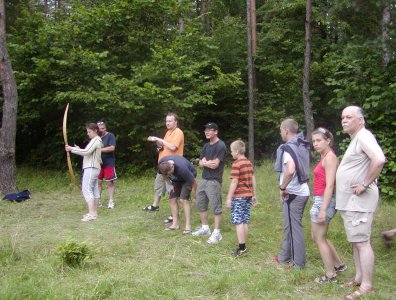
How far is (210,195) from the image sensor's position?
6.43 metres

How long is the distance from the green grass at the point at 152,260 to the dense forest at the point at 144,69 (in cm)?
481

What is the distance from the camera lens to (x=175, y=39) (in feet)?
47.5

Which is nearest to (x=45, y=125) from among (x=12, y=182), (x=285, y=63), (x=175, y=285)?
(x=12, y=182)

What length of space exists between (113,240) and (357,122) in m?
3.85

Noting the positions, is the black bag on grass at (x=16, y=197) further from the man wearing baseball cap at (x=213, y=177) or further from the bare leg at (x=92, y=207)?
the man wearing baseball cap at (x=213, y=177)

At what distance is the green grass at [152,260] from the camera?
14.6ft

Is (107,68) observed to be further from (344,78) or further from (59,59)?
(344,78)

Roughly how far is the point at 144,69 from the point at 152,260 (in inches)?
328

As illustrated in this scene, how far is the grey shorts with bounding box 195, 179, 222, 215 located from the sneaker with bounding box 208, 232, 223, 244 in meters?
0.31

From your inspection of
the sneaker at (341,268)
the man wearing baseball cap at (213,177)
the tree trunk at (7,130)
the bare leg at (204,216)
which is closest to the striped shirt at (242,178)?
the man wearing baseball cap at (213,177)

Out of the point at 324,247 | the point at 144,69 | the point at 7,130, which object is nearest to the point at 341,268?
the point at 324,247

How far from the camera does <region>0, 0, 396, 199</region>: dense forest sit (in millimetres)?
12938

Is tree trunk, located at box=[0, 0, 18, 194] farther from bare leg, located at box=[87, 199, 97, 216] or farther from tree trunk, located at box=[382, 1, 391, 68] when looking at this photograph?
tree trunk, located at box=[382, 1, 391, 68]

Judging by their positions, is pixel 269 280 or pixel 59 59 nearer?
pixel 269 280
